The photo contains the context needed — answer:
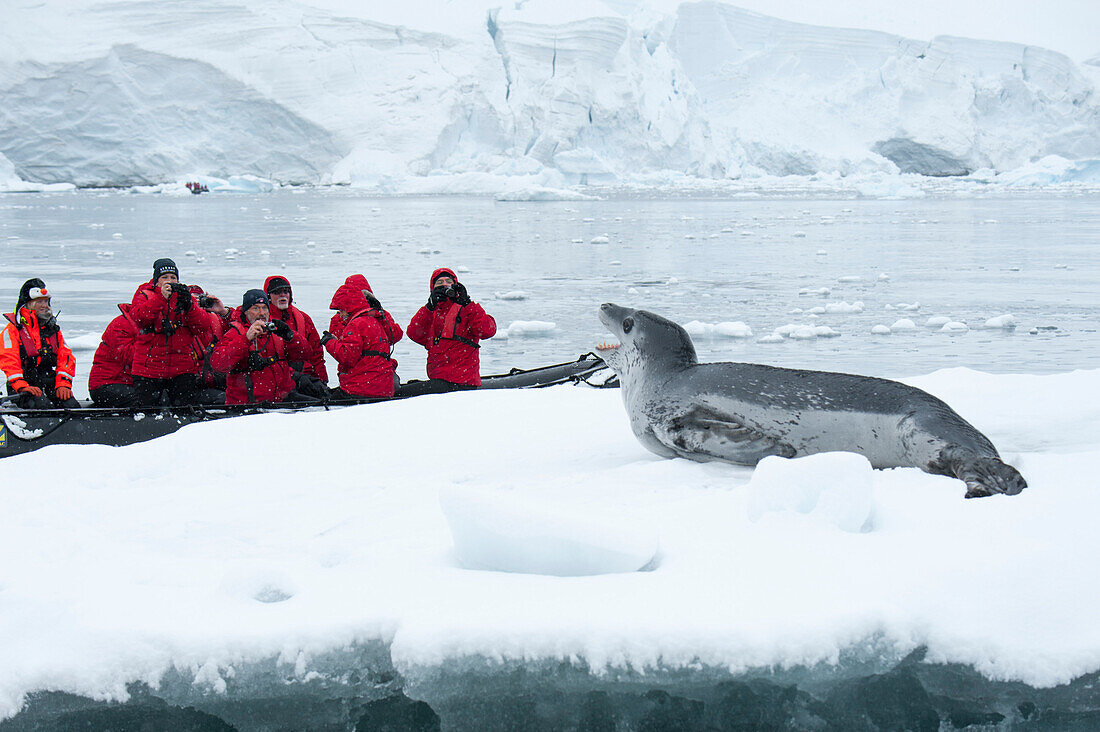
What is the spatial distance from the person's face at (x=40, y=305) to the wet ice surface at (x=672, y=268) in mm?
1988

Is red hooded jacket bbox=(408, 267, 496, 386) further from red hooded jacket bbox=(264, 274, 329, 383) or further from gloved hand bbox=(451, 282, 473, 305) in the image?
red hooded jacket bbox=(264, 274, 329, 383)

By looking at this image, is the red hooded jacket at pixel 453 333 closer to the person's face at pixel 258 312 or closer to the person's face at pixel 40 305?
the person's face at pixel 258 312

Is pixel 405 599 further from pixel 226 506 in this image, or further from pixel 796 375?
pixel 796 375

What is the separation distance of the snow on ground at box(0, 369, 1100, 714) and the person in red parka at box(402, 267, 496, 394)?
2.33 metres

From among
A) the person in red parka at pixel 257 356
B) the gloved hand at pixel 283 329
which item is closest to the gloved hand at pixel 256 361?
the person in red parka at pixel 257 356

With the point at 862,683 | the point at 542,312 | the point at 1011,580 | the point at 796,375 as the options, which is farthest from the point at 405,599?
the point at 542,312

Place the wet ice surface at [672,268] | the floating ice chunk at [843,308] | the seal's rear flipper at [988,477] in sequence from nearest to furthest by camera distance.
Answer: the seal's rear flipper at [988,477] → the wet ice surface at [672,268] → the floating ice chunk at [843,308]

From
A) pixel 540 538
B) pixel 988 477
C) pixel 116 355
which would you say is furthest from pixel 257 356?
pixel 988 477

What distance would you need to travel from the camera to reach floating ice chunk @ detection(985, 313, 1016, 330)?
804cm

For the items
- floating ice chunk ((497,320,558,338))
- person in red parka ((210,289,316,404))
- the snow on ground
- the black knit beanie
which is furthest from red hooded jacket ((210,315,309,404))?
floating ice chunk ((497,320,558,338))

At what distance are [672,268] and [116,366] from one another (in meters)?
8.74

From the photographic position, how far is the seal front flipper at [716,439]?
2.55 meters

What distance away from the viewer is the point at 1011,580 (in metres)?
1.63

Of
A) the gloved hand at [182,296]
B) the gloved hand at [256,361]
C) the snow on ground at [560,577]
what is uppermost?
the gloved hand at [182,296]
